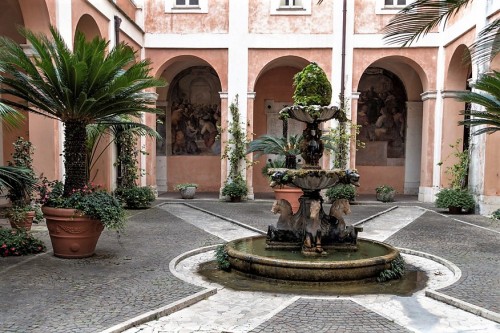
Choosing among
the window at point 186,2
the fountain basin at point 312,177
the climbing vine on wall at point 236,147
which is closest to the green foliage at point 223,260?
the fountain basin at point 312,177

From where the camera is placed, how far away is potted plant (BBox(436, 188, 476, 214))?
1232cm

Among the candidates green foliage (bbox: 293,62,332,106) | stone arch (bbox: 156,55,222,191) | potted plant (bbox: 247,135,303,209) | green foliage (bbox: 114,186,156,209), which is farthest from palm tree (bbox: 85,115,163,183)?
stone arch (bbox: 156,55,222,191)

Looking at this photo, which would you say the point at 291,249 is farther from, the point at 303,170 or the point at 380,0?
the point at 380,0

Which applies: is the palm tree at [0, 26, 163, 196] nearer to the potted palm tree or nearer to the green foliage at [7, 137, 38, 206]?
the potted palm tree

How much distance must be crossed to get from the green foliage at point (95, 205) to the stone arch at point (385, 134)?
13309mm

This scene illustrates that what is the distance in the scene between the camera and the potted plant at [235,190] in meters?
15.0

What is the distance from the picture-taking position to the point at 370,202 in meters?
15.3

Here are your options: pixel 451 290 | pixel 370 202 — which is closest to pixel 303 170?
pixel 451 290

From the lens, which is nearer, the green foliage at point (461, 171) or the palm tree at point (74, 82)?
the palm tree at point (74, 82)

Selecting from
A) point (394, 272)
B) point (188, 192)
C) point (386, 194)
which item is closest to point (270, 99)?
point (188, 192)

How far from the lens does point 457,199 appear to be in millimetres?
12367

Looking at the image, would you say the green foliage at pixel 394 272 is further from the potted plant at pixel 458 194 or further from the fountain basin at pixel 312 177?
the potted plant at pixel 458 194

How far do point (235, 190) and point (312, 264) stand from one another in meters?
9.72

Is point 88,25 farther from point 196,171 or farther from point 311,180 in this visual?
point 311,180
